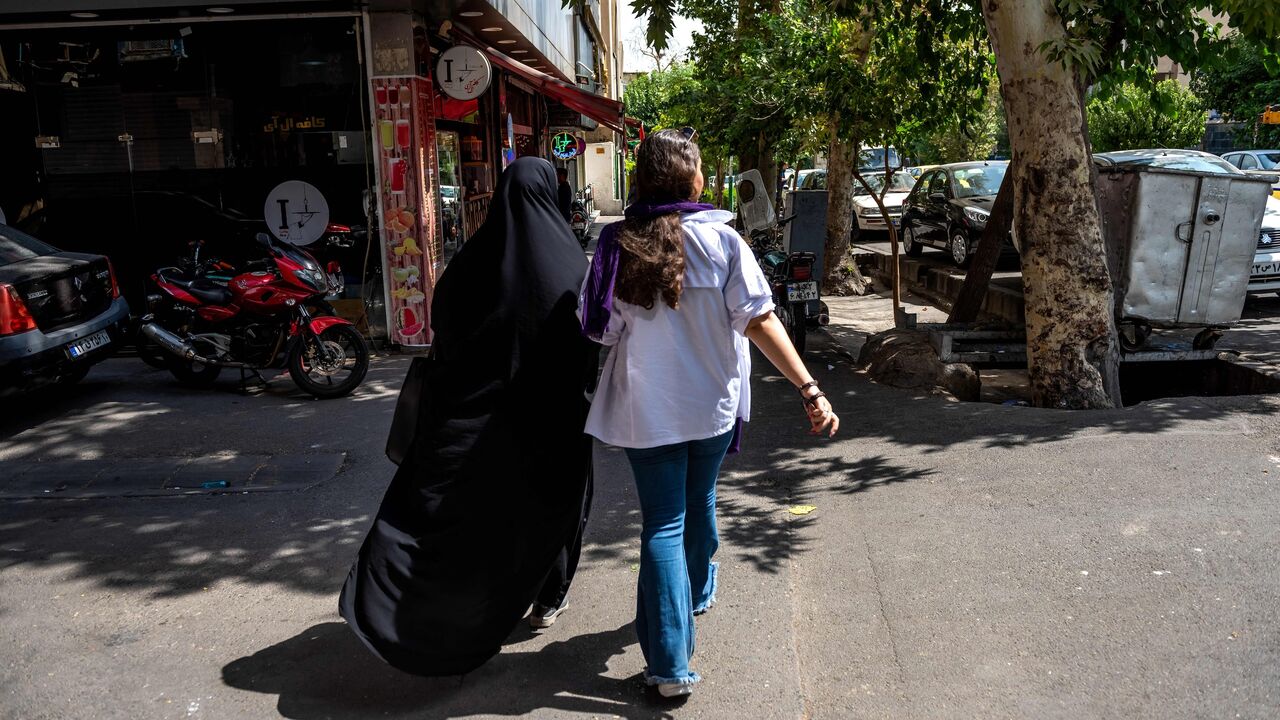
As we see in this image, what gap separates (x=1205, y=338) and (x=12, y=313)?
30.1 feet

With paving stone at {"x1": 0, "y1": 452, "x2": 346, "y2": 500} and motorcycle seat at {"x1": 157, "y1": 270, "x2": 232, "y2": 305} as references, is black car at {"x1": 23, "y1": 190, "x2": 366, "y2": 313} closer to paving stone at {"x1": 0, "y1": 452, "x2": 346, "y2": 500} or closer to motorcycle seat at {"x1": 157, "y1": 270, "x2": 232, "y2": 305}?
motorcycle seat at {"x1": 157, "y1": 270, "x2": 232, "y2": 305}

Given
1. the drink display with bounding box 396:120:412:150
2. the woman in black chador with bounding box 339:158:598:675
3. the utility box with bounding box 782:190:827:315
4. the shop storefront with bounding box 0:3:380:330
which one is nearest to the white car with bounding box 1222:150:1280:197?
the utility box with bounding box 782:190:827:315

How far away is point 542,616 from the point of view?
4082 mm

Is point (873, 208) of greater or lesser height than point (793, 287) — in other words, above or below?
below

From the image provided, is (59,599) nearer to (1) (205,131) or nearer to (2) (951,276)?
(1) (205,131)

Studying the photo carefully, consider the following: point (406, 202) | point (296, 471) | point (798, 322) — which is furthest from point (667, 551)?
point (406, 202)

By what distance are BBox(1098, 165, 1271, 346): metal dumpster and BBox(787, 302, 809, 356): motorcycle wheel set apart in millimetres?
2654

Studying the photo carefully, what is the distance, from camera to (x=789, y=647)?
391cm

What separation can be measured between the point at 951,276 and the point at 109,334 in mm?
11550

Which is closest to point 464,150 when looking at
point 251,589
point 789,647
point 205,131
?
point 205,131

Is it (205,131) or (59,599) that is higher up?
(205,131)

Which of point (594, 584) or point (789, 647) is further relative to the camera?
point (594, 584)

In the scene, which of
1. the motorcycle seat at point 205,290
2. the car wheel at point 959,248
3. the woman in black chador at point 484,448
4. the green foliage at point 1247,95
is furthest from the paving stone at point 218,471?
the green foliage at point 1247,95

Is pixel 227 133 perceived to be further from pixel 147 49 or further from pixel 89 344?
pixel 89 344
